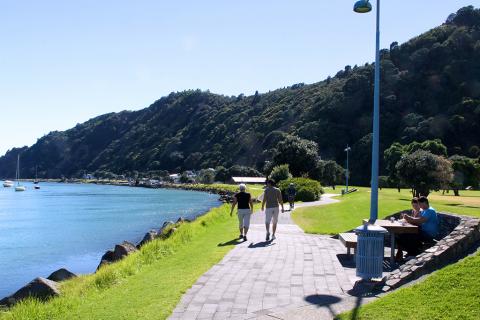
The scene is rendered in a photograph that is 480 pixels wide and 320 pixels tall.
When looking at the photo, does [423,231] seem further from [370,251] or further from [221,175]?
[221,175]

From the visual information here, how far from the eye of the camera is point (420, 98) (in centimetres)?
10550

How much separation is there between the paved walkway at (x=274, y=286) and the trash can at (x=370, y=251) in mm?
465

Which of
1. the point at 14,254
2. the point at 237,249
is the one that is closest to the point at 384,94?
the point at 14,254

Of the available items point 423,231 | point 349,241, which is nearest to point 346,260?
point 349,241

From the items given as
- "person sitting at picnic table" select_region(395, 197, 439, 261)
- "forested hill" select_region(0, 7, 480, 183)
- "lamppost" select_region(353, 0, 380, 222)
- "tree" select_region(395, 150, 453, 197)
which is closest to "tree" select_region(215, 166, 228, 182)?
"forested hill" select_region(0, 7, 480, 183)

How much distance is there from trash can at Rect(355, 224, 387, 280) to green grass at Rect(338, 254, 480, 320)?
3.70ft

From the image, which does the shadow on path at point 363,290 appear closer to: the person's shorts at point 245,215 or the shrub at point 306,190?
the person's shorts at point 245,215

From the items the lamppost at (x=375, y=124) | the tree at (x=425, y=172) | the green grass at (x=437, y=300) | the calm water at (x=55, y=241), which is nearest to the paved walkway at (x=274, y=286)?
the green grass at (x=437, y=300)

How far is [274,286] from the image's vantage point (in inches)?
352

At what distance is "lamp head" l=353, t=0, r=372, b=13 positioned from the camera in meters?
14.4

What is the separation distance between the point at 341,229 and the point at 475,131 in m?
83.0

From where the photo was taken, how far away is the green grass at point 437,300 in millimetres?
6453

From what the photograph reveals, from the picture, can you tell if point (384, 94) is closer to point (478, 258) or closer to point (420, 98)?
point (420, 98)

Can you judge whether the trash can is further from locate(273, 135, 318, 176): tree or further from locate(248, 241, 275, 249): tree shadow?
locate(273, 135, 318, 176): tree
